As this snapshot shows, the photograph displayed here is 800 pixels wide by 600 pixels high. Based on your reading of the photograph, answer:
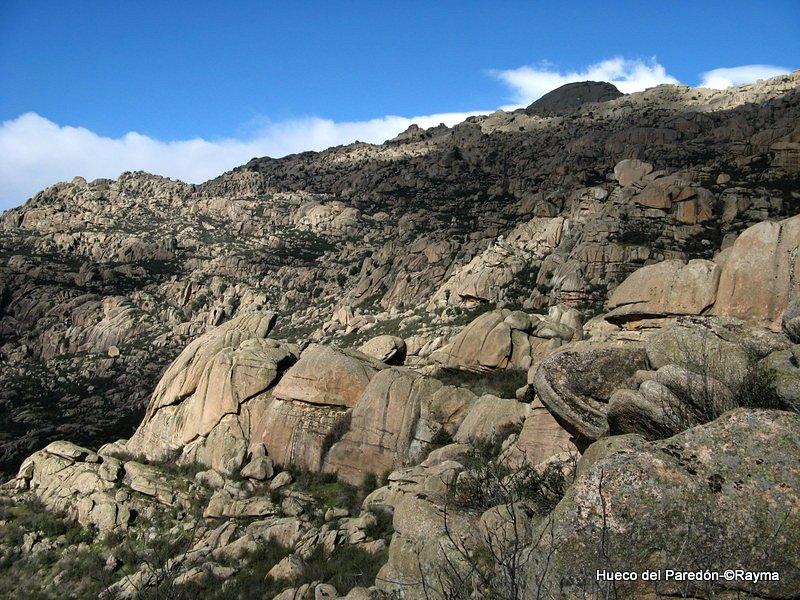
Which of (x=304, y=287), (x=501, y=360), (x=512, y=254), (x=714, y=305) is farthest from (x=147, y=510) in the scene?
(x=304, y=287)

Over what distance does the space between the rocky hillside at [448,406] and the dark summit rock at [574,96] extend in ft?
240

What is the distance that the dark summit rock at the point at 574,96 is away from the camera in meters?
149

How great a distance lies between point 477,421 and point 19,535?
20349mm

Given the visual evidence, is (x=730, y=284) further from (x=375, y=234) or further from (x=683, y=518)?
(x=375, y=234)

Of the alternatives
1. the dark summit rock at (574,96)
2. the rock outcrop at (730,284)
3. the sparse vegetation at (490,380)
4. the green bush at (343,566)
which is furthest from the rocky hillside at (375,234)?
the green bush at (343,566)

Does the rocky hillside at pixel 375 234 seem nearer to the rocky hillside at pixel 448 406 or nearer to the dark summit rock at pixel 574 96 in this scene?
the rocky hillside at pixel 448 406

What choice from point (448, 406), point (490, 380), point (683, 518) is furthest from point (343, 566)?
point (490, 380)

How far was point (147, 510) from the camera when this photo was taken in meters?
22.9

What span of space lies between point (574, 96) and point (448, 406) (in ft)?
512

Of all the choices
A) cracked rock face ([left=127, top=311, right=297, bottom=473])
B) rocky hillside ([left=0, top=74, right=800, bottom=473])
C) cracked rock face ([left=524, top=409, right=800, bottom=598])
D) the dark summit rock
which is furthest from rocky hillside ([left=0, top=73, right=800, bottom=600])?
the dark summit rock

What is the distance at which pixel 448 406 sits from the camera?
2155 cm

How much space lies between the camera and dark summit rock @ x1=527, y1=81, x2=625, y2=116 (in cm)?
14904

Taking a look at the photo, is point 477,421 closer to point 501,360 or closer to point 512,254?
point 501,360

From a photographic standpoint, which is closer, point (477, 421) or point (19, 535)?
point (477, 421)
